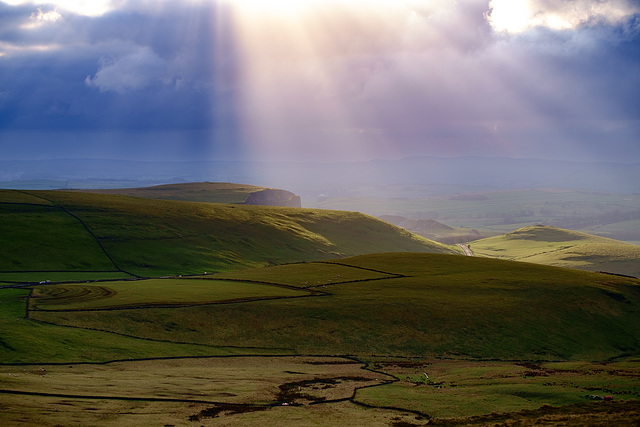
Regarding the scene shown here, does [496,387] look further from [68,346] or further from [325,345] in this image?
[68,346]

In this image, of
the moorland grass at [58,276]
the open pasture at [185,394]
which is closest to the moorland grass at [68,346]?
the open pasture at [185,394]

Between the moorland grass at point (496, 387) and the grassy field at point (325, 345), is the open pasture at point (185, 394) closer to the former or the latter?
the grassy field at point (325, 345)

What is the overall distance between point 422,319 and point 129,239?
344ft

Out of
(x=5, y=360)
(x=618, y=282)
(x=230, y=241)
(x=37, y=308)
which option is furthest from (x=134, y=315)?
(x=230, y=241)

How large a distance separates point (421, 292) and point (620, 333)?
1078 inches

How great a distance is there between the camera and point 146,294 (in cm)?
7919

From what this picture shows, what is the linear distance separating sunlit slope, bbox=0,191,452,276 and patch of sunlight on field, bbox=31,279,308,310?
132 feet

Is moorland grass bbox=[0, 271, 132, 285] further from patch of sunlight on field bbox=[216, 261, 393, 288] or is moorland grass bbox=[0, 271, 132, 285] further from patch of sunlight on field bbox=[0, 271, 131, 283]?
patch of sunlight on field bbox=[216, 261, 393, 288]

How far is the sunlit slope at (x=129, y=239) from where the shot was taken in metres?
131

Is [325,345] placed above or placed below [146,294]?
below

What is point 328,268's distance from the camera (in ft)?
358

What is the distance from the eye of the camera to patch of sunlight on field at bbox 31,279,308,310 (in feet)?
237

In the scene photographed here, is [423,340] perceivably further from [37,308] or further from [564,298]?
[37,308]

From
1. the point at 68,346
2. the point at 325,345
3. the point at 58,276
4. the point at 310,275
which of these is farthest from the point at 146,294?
the point at 58,276
